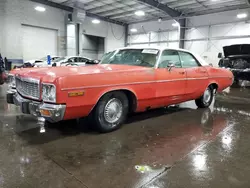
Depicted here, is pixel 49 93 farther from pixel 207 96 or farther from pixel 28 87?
pixel 207 96

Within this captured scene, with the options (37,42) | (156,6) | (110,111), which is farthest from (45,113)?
(37,42)

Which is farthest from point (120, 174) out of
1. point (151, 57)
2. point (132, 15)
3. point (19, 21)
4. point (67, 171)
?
point (132, 15)

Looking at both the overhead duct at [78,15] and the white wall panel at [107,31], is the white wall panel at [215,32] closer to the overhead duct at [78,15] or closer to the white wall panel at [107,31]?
the white wall panel at [107,31]

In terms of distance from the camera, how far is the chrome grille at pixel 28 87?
9.37 feet

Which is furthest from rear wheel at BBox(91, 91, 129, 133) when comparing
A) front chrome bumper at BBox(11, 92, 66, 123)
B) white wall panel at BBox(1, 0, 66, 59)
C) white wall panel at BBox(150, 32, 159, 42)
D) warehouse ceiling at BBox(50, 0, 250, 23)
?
white wall panel at BBox(150, 32, 159, 42)

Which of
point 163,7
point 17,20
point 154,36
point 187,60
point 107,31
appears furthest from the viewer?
point 107,31

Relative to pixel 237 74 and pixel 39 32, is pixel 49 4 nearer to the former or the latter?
pixel 39 32

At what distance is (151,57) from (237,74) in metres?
7.58

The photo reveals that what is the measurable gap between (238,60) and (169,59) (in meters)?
7.70

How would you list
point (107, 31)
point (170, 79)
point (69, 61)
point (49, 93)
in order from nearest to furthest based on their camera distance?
point (49, 93) → point (170, 79) → point (69, 61) → point (107, 31)

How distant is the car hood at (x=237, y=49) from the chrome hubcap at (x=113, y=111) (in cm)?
845

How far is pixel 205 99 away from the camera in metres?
5.25

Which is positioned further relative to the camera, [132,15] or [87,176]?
[132,15]

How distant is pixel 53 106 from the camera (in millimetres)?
2637
